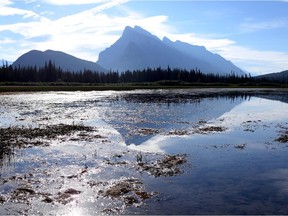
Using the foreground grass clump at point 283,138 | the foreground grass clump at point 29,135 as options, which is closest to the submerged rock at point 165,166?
the foreground grass clump at point 29,135

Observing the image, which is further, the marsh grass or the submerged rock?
the marsh grass

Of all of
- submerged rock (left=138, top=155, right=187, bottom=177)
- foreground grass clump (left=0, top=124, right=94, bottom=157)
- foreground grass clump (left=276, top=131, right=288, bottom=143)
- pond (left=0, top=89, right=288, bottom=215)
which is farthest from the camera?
foreground grass clump (left=276, top=131, right=288, bottom=143)

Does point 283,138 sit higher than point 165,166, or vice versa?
point 283,138

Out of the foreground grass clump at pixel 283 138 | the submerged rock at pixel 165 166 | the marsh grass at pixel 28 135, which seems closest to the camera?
the submerged rock at pixel 165 166

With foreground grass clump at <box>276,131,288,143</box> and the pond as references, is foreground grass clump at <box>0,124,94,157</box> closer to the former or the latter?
the pond

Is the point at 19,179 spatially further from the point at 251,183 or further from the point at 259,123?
the point at 259,123

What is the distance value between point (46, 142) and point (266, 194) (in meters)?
16.1

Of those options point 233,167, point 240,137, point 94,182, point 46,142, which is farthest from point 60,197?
point 240,137

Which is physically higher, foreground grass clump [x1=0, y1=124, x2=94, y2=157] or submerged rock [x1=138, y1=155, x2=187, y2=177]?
foreground grass clump [x1=0, y1=124, x2=94, y2=157]

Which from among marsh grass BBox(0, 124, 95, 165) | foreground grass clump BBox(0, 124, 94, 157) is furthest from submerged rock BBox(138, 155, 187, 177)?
foreground grass clump BBox(0, 124, 94, 157)

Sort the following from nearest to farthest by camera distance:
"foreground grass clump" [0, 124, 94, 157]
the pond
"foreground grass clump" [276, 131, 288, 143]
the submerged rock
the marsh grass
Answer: the pond < the submerged rock < the marsh grass < "foreground grass clump" [0, 124, 94, 157] < "foreground grass clump" [276, 131, 288, 143]

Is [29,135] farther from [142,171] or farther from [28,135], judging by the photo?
[142,171]

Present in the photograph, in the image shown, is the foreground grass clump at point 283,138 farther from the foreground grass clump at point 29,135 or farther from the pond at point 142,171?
the foreground grass clump at point 29,135

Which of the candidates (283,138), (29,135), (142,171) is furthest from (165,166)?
(29,135)
